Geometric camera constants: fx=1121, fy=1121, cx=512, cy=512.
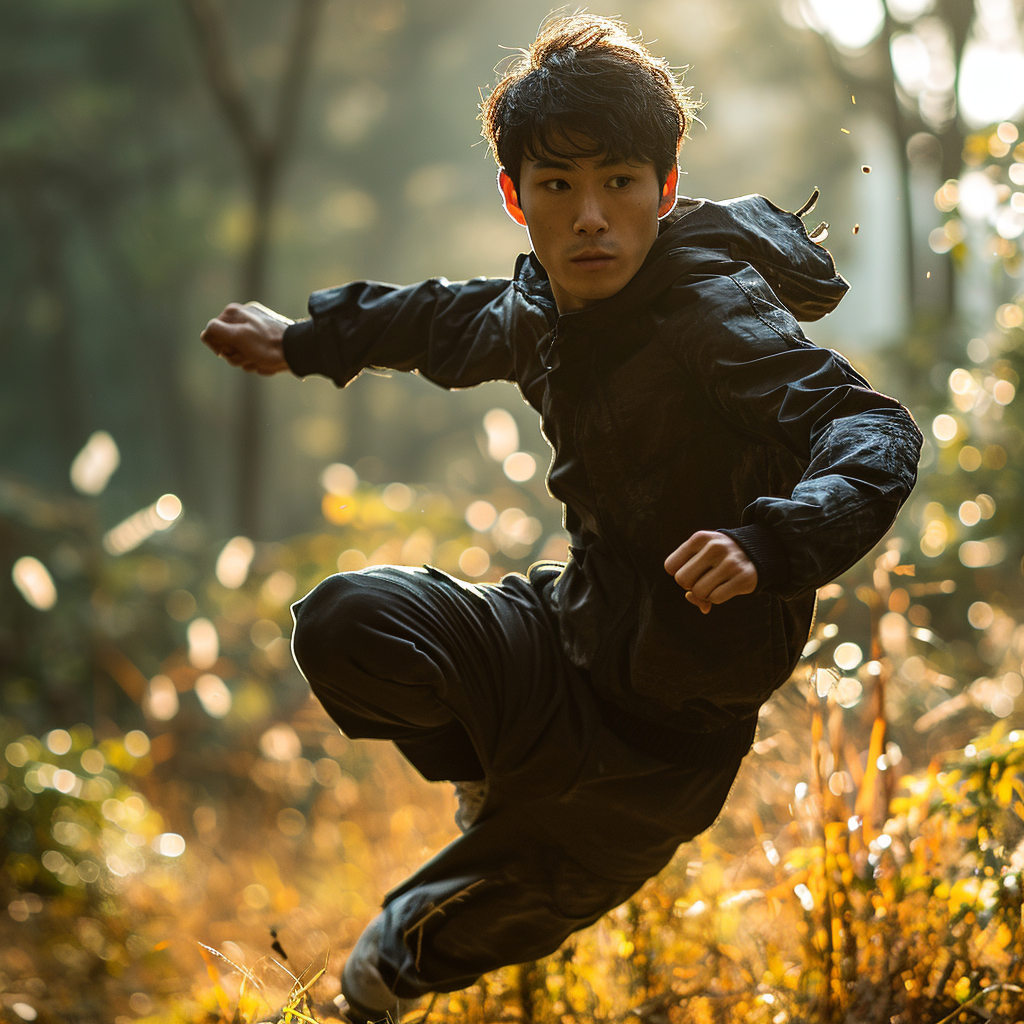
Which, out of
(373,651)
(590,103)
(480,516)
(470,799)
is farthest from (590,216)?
(480,516)

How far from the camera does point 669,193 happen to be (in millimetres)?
1568

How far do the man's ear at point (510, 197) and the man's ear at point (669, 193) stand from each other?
0.20 metres

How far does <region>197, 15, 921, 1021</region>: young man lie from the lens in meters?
1.46

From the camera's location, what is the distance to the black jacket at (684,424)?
133 centimetres

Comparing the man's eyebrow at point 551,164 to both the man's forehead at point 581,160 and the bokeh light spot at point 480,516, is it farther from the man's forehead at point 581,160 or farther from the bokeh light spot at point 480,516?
the bokeh light spot at point 480,516

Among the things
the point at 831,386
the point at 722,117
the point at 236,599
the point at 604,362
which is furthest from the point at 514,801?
the point at 722,117

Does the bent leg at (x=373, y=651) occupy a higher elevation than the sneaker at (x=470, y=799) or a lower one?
higher

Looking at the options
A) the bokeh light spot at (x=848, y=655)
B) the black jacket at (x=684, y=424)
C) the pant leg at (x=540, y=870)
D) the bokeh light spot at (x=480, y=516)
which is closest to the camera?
the black jacket at (x=684, y=424)

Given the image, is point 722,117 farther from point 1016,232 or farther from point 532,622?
point 532,622

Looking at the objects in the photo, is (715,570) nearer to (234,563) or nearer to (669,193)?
(669,193)

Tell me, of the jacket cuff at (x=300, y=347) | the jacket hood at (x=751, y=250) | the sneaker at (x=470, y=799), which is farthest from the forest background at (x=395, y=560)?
the jacket cuff at (x=300, y=347)

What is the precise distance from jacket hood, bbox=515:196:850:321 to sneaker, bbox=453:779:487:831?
810 mm

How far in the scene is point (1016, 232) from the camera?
2.74 metres

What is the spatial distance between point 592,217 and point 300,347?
66 cm
